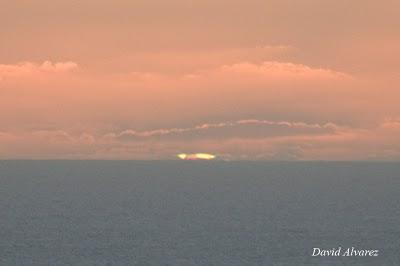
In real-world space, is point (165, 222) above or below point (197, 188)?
below

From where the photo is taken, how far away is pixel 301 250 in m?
81.3

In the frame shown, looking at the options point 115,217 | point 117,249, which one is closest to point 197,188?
point 115,217

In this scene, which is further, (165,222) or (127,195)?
(127,195)

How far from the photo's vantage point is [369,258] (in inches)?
3046

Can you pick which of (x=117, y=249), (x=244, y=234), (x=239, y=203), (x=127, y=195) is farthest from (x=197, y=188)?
(x=117, y=249)

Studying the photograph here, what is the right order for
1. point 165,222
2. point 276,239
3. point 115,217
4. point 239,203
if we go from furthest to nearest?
1. point 239,203
2. point 115,217
3. point 165,222
4. point 276,239

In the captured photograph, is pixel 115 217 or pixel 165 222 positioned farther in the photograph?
pixel 115 217

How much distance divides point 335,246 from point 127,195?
7342 cm

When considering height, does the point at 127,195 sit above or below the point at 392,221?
above

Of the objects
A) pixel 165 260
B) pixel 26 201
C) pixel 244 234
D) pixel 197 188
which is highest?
pixel 197 188

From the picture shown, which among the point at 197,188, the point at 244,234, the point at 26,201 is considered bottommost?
the point at 244,234

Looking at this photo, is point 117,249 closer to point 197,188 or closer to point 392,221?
point 392,221

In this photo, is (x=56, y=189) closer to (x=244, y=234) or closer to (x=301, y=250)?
(x=244, y=234)

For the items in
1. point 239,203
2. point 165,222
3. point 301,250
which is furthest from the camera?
point 239,203
